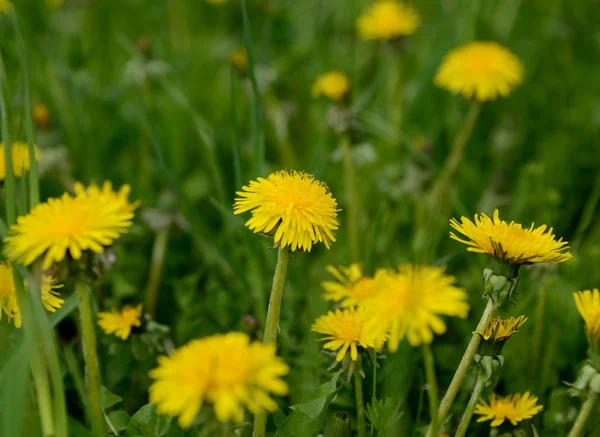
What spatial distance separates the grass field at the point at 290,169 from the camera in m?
1.09

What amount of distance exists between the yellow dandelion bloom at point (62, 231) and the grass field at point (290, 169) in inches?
1.5

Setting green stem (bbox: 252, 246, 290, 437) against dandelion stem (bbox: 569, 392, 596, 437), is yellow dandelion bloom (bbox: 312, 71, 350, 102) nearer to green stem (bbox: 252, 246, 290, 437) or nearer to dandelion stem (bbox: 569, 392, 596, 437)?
green stem (bbox: 252, 246, 290, 437)

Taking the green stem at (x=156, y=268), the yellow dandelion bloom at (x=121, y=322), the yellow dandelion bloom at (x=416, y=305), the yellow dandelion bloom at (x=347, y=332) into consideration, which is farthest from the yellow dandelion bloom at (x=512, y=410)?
the green stem at (x=156, y=268)

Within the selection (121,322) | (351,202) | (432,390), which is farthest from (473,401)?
(351,202)

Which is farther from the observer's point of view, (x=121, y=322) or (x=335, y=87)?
(x=335, y=87)

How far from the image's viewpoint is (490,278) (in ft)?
2.92

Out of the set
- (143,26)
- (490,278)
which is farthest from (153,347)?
(143,26)

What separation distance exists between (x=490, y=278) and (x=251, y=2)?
7.26ft

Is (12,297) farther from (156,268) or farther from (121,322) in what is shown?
(156,268)

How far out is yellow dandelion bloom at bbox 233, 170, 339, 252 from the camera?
0.92 m

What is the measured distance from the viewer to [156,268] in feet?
5.24

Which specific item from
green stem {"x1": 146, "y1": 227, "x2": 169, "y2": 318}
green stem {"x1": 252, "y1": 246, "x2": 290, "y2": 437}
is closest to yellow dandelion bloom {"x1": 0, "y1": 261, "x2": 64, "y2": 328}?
green stem {"x1": 252, "y1": 246, "x2": 290, "y2": 437}

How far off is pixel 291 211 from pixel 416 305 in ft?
0.78

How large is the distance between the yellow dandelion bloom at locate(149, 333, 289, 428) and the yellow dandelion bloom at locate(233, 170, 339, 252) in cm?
22
